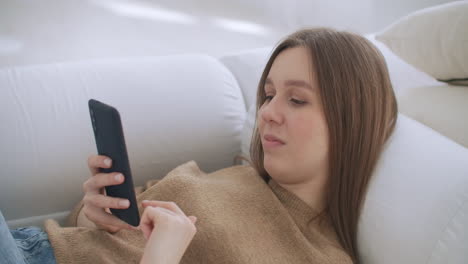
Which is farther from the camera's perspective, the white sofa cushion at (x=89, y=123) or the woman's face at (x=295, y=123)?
the white sofa cushion at (x=89, y=123)

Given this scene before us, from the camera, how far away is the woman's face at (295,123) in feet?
2.44

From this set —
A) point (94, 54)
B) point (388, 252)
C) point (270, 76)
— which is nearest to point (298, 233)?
point (388, 252)

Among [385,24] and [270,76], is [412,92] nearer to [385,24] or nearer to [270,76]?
[270,76]

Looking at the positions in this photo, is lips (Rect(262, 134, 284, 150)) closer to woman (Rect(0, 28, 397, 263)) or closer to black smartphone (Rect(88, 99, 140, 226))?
woman (Rect(0, 28, 397, 263))

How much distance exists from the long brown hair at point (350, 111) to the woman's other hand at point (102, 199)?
380 mm

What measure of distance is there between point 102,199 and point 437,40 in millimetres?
728

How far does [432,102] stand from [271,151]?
400 mm

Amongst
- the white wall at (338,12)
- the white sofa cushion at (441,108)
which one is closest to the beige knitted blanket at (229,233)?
the white sofa cushion at (441,108)

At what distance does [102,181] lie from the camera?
684 millimetres

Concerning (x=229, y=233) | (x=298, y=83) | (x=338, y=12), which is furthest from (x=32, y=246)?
(x=338, y=12)

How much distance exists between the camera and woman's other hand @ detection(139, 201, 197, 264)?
0.57 meters

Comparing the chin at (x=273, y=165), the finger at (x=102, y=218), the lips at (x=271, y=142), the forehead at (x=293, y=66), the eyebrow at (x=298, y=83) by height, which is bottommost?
the finger at (x=102, y=218)

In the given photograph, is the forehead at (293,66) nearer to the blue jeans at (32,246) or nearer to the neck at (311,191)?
the neck at (311,191)

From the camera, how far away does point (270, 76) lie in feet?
2.64
